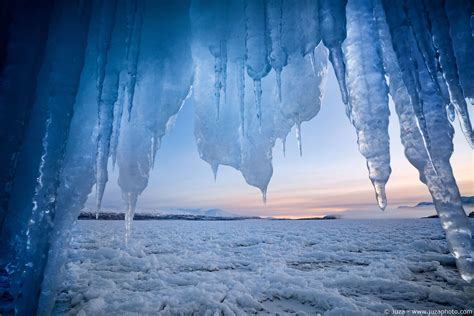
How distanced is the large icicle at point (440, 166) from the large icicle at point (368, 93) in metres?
0.25

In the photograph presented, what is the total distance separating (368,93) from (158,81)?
344cm

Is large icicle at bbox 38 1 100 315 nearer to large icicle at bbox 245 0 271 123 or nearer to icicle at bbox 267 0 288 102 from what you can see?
large icicle at bbox 245 0 271 123

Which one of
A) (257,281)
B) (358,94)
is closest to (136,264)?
(257,281)

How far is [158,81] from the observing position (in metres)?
4.45

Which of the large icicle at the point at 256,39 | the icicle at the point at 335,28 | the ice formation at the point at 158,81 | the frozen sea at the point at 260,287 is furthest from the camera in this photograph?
the large icicle at the point at 256,39

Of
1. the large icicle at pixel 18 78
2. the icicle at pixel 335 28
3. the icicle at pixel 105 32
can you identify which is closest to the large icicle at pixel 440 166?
the icicle at pixel 335 28

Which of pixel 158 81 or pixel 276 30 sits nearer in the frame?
pixel 276 30

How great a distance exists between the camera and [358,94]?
3336mm

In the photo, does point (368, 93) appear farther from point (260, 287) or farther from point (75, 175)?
point (75, 175)

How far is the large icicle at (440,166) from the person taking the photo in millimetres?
2793

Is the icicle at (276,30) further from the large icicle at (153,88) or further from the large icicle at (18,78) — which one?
the large icicle at (18,78)

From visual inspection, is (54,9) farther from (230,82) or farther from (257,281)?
(257,281)

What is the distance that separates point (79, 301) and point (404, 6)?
5905mm

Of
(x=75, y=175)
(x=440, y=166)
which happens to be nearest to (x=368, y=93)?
(x=440, y=166)
